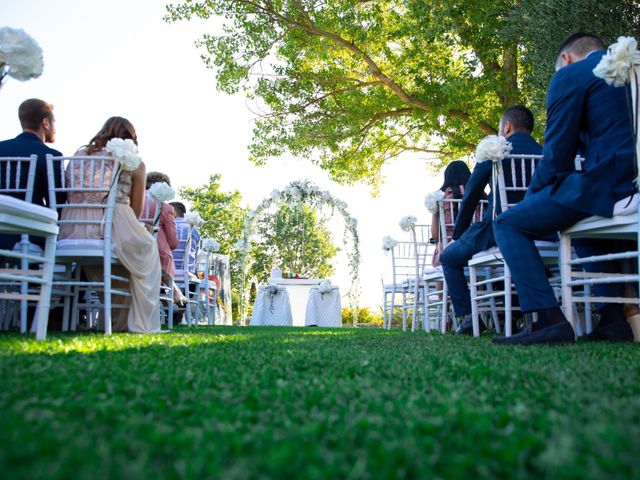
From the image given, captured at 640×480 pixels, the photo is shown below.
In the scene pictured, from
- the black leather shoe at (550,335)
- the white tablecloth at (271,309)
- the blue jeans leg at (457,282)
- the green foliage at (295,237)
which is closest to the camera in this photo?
the black leather shoe at (550,335)

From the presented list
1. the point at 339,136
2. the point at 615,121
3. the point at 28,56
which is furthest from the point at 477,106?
the point at 28,56

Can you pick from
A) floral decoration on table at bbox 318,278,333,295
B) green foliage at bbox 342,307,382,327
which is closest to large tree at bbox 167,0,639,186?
floral decoration on table at bbox 318,278,333,295

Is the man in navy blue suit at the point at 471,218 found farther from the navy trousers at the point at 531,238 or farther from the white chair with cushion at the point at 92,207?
the white chair with cushion at the point at 92,207

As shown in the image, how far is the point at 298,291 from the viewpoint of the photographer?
1265 centimetres

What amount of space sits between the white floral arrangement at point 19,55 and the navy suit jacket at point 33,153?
1952mm

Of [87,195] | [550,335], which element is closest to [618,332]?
[550,335]

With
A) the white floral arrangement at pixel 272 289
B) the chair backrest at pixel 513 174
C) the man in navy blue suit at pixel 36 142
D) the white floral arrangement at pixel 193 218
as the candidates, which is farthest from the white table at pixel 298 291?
the chair backrest at pixel 513 174

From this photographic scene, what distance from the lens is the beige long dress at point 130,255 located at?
4250 mm

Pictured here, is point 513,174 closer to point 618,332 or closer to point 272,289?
point 618,332

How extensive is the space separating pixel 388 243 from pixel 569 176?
17.0 ft

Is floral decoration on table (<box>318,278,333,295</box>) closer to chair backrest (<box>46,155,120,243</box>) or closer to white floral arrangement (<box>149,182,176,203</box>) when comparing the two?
white floral arrangement (<box>149,182,176,203</box>)

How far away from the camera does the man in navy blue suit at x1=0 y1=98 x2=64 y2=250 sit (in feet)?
14.0

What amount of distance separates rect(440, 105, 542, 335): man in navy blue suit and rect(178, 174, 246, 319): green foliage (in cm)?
2017

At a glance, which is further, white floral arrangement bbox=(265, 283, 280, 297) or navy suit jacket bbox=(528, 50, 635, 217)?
white floral arrangement bbox=(265, 283, 280, 297)
